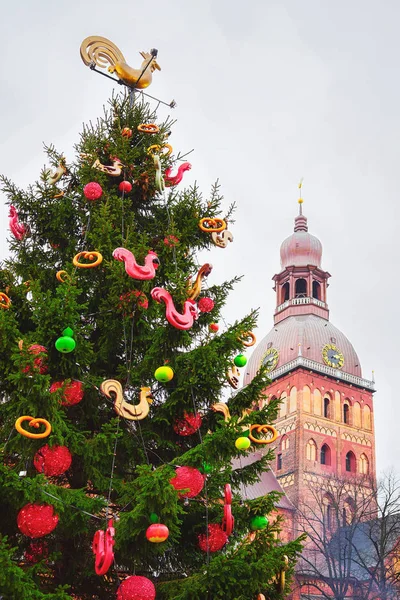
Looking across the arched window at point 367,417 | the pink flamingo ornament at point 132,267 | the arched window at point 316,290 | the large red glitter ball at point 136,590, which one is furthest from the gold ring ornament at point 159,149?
the arched window at point 316,290

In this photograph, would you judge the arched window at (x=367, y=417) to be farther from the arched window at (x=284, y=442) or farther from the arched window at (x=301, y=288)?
the arched window at (x=301, y=288)

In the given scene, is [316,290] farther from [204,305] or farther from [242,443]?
[242,443]

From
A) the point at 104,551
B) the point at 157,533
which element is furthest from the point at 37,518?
the point at 157,533

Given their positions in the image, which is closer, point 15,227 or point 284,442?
point 15,227

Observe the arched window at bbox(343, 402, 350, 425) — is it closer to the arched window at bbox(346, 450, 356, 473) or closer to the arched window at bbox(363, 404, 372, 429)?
the arched window at bbox(363, 404, 372, 429)

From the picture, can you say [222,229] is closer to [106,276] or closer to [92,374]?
[106,276]

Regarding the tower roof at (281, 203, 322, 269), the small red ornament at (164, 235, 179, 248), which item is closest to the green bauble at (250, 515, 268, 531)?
the small red ornament at (164, 235, 179, 248)

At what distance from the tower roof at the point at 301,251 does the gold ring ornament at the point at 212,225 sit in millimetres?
40354

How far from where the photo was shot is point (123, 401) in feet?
18.3

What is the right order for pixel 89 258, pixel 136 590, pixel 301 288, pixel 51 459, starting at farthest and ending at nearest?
pixel 301 288 < pixel 89 258 < pixel 51 459 < pixel 136 590

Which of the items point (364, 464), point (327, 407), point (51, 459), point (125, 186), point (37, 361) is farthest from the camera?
point (364, 464)

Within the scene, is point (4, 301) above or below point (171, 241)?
below

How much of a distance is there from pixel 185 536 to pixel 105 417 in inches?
52.1

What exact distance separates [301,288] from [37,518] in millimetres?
42983
